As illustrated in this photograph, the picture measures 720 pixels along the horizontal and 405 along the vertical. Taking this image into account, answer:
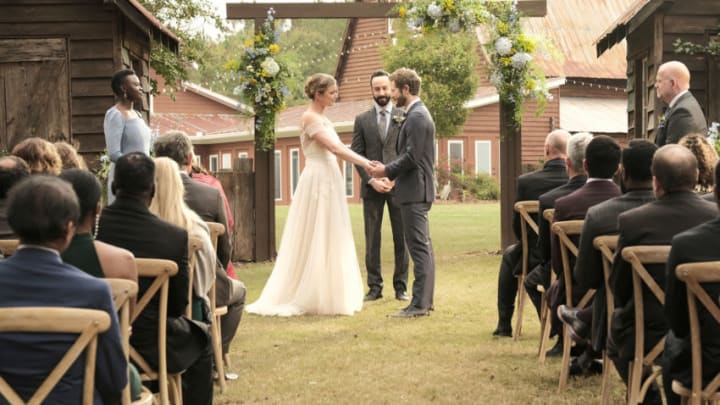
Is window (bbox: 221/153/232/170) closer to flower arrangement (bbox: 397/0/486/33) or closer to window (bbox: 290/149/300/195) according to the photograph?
window (bbox: 290/149/300/195)

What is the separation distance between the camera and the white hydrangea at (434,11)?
47.0 ft

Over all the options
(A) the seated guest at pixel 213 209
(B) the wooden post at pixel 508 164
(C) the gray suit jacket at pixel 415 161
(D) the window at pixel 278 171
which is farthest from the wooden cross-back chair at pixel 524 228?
(D) the window at pixel 278 171

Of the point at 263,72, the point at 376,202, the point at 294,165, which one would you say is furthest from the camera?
the point at 294,165

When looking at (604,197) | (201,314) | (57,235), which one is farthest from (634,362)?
(57,235)

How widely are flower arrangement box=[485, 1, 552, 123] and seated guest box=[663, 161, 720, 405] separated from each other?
10260 millimetres

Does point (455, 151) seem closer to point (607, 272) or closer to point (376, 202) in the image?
point (376, 202)

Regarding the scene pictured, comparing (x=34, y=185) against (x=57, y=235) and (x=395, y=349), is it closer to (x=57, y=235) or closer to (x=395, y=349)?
(x=57, y=235)

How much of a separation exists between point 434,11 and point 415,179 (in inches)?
210

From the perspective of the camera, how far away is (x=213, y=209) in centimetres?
675

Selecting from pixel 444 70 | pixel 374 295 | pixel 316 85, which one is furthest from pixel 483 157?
pixel 316 85

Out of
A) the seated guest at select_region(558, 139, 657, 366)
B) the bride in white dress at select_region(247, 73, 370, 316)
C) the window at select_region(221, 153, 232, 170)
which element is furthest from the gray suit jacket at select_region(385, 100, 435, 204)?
the window at select_region(221, 153, 232, 170)

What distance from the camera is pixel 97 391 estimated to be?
3721 millimetres

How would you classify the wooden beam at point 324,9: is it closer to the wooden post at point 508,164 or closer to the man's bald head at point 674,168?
the wooden post at point 508,164

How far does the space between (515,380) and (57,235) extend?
3.88 m
